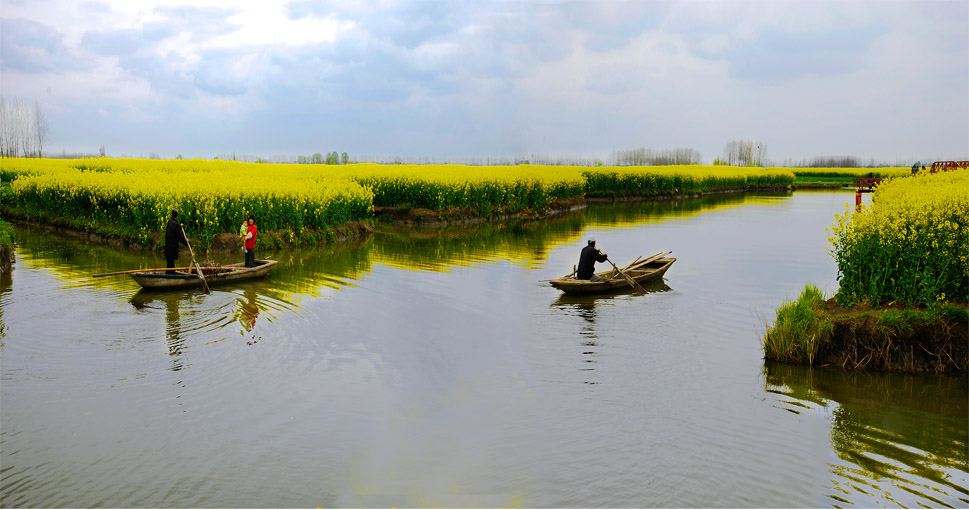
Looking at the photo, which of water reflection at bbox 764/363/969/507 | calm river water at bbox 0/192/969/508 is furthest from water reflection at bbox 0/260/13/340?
water reflection at bbox 764/363/969/507

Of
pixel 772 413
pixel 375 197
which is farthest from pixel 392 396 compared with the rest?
pixel 375 197

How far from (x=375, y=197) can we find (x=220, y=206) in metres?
14.7

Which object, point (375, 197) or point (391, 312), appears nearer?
point (391, 312)

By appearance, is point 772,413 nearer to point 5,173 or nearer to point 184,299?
point 184,299

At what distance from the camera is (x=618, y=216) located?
46.6 m

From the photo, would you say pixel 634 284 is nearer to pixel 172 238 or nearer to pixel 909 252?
pixel 909 252

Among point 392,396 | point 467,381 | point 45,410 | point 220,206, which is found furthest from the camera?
point 220,206

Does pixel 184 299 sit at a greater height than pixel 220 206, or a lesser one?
lesser

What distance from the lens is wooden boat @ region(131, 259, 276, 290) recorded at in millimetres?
16609

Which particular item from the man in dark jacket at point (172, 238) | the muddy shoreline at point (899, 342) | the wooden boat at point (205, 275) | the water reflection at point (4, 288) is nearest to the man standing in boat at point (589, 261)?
the muddy shoreline at point (899, 342)

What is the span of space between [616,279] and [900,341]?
7.35 meters

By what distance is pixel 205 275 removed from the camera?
17.5m

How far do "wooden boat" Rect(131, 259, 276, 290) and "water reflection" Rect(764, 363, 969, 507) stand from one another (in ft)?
42.2

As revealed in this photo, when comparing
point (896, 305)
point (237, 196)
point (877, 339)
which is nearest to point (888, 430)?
point (877, 339)
